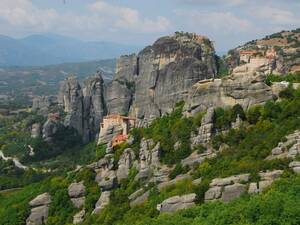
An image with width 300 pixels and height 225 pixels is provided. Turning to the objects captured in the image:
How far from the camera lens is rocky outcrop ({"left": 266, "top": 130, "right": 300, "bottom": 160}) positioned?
119ft

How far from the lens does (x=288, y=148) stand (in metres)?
37.2

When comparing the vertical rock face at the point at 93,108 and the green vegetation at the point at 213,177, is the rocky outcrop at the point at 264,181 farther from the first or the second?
the vertical rock face at the point at 93,108

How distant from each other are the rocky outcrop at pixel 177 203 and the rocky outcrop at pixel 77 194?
530 inches

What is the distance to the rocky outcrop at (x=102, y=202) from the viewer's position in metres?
45.2

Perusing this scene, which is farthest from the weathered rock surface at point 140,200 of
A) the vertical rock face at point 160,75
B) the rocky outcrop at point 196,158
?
the vertical rock face at point 160,75

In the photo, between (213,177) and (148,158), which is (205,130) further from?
(213,177)

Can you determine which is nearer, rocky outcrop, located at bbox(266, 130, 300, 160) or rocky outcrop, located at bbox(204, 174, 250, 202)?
rocky outcrop, located at bbox(204, 174, 250, 202)

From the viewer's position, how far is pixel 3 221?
51.6 m

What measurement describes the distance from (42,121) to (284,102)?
65.1 metres

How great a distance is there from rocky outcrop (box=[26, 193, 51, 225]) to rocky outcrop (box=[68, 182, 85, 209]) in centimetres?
234

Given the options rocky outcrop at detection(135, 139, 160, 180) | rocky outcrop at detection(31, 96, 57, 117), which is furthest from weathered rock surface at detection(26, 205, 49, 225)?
rocky outcrop at detection(31, 96, 57, 117)

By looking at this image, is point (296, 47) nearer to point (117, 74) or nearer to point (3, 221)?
point (117, 74)

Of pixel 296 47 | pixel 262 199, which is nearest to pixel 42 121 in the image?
pixel 296 47

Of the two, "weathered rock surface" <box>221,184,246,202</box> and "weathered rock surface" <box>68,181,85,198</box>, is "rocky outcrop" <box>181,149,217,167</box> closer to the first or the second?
"weathered rock surface" <box>221,184,246,202</box>
